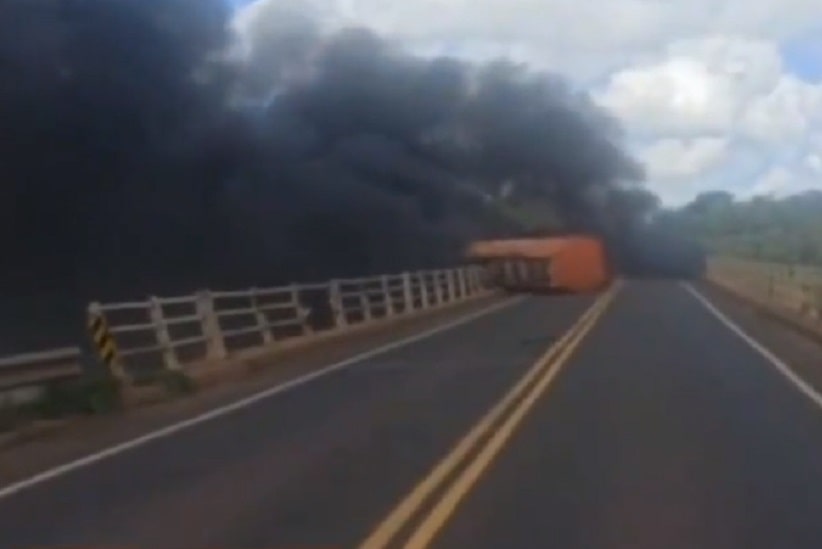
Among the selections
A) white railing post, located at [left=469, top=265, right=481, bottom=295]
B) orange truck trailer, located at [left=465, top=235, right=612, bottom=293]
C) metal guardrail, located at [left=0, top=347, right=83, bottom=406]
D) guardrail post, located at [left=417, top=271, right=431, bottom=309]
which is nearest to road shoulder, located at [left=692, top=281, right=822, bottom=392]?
guardrail post, located at [left=417, top=271, right=431, bottom=309]

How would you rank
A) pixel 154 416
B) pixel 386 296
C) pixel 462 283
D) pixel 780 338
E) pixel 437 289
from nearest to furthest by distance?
1. pixel 154 416
2. pixel 780 338
3. pixel 386 296
4. pixel 437 289
5. pixel 462 283

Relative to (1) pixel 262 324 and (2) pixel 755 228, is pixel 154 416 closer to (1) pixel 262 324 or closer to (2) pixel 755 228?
(1) pixel 262 324

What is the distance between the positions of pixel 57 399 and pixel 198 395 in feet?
11.7

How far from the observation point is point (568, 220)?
10012 centimetres

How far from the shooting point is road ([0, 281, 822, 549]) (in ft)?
40.2

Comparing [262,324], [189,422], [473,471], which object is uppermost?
[262,324]

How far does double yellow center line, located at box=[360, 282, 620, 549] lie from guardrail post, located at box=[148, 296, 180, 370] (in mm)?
4729

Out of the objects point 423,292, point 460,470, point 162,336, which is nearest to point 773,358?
point 162,336

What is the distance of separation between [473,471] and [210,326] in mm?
15111

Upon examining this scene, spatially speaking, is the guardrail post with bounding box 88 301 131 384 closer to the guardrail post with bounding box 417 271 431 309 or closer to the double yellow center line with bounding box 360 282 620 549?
the double yellow center line with bounding box 360 282 620 549

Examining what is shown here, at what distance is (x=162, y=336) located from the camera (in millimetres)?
27594

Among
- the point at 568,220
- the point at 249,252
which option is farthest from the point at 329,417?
the point at 568,220

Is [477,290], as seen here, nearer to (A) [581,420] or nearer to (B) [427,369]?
(B) [427,369]

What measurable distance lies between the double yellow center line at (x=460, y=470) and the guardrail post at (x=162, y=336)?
4.73m
